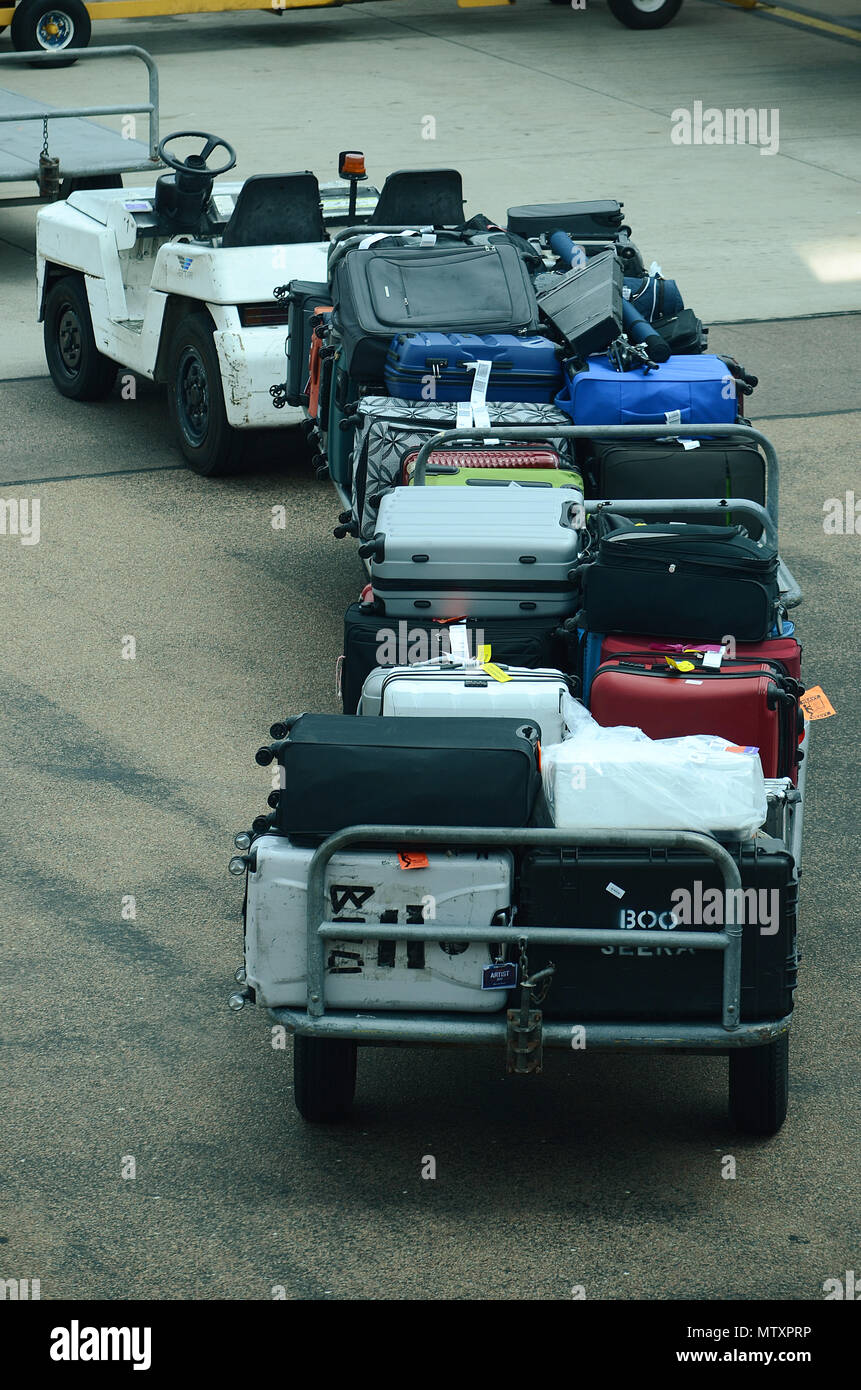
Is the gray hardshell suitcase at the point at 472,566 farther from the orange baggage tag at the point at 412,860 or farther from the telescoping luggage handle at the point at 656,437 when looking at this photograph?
the orange baggage tag at the point at 412,860

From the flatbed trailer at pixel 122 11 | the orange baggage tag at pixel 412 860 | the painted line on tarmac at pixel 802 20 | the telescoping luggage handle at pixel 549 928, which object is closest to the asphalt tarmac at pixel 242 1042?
the telescoping luggage handle at pixel 549 928

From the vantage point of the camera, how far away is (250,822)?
6652 millimetres

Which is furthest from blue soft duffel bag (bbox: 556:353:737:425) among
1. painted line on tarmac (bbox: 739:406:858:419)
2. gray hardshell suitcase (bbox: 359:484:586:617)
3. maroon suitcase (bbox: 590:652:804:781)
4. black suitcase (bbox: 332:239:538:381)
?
painted line on tarmac (bbox: 739:406:858:419)

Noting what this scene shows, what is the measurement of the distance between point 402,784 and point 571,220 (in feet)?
19.2

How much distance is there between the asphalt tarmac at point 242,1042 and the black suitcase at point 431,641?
2.90ft

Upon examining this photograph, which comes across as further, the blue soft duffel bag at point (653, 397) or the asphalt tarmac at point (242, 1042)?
the blue soft duffel bag at point (653, 397)

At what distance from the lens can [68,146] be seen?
14.7m

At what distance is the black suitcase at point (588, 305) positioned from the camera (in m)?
7.66

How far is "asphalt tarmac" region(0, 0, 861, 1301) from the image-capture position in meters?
4.43

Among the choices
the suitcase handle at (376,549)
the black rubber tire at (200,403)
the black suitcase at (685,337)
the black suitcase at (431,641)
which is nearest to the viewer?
the black suitcase at (431,641)

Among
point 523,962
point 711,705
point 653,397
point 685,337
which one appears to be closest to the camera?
point 523,962

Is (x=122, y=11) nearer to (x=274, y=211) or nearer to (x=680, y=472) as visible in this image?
(x=274, y=211)

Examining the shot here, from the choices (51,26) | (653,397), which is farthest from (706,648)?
(51,26)

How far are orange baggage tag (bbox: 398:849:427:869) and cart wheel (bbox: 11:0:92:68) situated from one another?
1951cm
